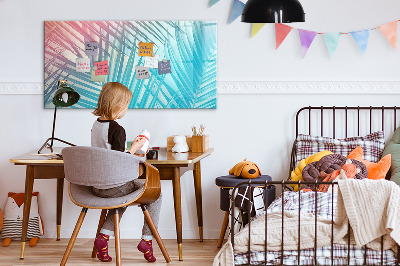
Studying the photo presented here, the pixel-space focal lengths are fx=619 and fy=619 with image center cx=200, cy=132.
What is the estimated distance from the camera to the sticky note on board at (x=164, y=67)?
4375mm

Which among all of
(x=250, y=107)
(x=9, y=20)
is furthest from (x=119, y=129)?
(x=9, y=20)

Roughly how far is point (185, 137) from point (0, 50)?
1.49 m

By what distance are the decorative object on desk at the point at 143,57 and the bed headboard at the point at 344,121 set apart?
663 mm

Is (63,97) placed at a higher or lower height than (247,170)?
higher

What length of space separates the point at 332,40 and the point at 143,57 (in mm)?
1330

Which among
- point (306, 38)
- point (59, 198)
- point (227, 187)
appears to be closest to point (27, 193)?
point (59, 198)

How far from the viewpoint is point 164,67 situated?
438 cm

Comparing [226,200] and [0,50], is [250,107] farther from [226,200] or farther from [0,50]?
[0,50]

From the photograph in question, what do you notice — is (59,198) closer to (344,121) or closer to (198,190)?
(198,190)

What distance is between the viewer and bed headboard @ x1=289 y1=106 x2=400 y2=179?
4.34 meters

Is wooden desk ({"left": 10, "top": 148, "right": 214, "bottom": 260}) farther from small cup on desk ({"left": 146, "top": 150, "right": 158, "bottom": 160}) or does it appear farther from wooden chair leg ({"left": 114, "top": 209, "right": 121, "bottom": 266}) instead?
wooden chair leg ({"left": 114, "top": 209, "right": 121, "bottom": 266})

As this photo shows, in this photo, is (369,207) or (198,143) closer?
(369,207)

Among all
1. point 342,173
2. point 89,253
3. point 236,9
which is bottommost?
point 89,253

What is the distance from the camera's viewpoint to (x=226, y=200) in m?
3.98
